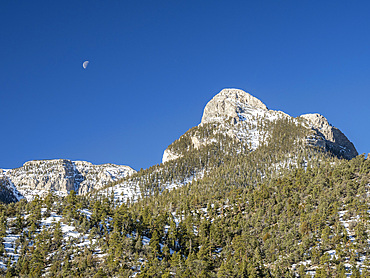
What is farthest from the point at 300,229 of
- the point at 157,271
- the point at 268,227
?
the point at 157,271

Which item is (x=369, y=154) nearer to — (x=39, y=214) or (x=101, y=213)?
(x=101, y=213)

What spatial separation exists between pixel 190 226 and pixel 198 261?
39172 millimetres

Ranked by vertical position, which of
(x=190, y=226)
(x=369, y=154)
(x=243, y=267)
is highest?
(x=369, y=154)

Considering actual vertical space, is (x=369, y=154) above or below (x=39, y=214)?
above

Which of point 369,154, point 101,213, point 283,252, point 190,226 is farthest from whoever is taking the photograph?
point 369,154

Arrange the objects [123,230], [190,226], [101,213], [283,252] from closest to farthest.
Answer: [283,252] < [123,230] < [101,213] < [190,226]

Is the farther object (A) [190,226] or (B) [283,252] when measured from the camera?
(A) [190,226]

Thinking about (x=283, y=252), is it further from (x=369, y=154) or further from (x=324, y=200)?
(x=369, y=154)

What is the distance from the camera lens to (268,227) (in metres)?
138

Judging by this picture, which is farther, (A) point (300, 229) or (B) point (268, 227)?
(B) point (268, 227)

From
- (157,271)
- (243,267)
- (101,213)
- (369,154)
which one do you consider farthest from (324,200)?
(101,213)

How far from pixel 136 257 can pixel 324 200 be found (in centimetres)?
8225

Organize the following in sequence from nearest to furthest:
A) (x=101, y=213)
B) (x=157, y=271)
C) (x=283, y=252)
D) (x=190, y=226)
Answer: (x=157, y=271) < (x=283, y=252) < (x=101, y=213) < (x=190, y=226)

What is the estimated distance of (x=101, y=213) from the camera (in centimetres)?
13312
